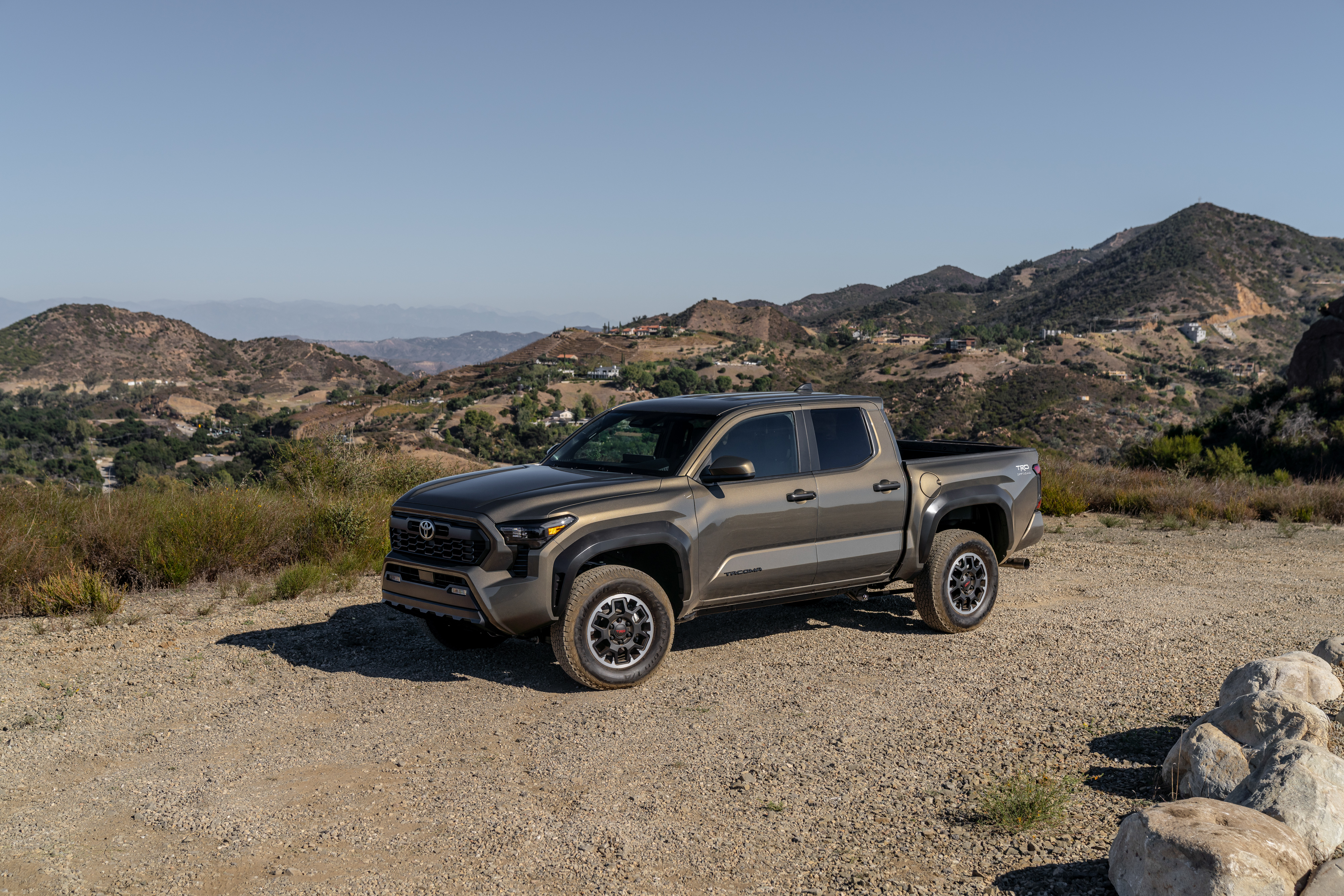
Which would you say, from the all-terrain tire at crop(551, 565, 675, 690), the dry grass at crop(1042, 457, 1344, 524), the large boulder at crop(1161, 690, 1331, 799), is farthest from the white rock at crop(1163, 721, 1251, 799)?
the dry grass at crop(1042, 457, 1344, 524)

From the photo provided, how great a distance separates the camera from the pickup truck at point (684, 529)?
6094mm

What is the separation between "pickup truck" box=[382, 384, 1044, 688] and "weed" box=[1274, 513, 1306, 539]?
25.7 feet

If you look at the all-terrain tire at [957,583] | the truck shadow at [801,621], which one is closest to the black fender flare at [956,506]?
the all-terrain tire at [957,583]

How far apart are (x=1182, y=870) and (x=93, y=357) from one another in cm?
10466

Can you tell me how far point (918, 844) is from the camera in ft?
13.5

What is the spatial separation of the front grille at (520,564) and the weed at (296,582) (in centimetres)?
418

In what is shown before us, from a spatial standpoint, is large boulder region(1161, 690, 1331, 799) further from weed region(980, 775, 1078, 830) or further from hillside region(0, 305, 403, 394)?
hillside region(0, 305, 403, 394)

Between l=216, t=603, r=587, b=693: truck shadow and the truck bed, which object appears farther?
the truck bed

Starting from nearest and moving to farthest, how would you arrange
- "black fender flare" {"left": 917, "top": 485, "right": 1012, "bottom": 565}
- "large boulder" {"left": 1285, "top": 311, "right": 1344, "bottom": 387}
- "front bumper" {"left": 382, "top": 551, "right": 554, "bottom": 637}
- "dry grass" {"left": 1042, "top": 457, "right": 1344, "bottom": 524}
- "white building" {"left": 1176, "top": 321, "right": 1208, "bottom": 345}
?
"front bumper" {"left": 382, "top": 551, "right": 554, "bottom": 637} < "black fender flare" {"left": 917, "top": 485, "right": 1012, "bottom": 565} < "dry grass" {"left": 1042, "top": 457, "right": 1344, "bottom": 524} < "large boulder" {"left": 1285, "top": 311, "right": 1344, "bottom": 387} < "white building" {"left": 1176, "top": 321, "right": 1208, "bottom": 345}

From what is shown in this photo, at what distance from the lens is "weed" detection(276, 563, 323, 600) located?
30.1 feet

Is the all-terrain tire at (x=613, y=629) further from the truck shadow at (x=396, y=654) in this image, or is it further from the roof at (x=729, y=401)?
the roof at (x=729, y=401)

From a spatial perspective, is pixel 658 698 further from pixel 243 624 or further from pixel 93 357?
pixel 93 357

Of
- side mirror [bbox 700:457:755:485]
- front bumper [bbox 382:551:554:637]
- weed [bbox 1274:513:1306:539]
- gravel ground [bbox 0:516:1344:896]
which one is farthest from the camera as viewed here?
weed [bbox 1274:513:1306:539]

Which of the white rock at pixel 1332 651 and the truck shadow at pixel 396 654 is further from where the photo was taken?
the truck shadow at pixel 396 654
